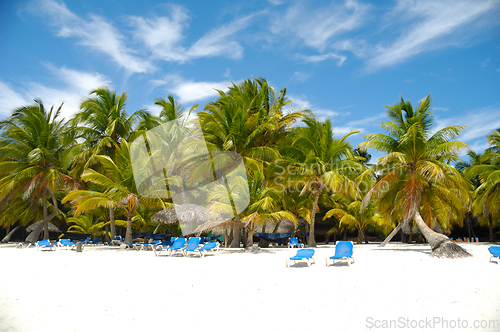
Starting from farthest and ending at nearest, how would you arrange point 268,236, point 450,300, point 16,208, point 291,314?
point 16,208 → point 268,236 → point 450,300 → point 291,314

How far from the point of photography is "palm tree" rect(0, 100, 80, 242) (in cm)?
1705

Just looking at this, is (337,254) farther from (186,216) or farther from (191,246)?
(186,216)

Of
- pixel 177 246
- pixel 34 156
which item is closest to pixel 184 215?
pixel 177 246

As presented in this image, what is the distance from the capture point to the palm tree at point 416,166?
39.5ft

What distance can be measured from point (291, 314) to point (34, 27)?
19.7ft

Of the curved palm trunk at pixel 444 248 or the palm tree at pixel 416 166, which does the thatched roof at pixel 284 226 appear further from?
the curved palm trunk at pixel 444 248

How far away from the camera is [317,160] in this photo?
53.8 feet

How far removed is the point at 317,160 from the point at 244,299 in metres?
12.5

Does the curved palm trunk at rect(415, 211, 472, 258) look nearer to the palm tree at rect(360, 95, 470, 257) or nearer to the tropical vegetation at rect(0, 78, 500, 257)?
the tropical vegetation at rect(0, 78, 500, 257)

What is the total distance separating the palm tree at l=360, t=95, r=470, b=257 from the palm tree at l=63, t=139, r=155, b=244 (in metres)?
10.8

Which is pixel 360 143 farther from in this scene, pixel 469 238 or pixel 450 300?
pixel 469 238

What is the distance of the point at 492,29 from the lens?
5.47m

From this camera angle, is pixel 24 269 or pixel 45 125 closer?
pixel 24 269

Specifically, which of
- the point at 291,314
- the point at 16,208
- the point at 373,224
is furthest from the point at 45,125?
the point at 373,224
